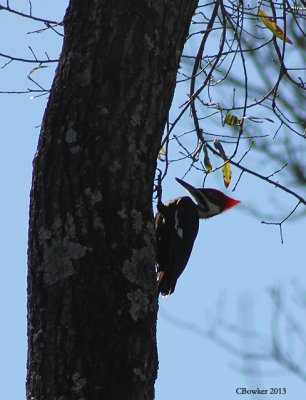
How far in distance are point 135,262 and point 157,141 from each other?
0.48m

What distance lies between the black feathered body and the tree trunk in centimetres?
201

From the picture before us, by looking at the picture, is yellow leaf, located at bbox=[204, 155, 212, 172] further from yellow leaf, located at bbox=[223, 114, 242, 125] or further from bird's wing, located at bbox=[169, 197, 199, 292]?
bird's wing, located at bbox=[169, 197, 199, 292]

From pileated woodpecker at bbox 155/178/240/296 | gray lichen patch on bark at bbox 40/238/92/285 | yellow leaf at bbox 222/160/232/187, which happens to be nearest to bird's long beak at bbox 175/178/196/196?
pileated woodpecker at bbox 155/178/240/296

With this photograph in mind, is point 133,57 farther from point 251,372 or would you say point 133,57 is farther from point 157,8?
point 251,372

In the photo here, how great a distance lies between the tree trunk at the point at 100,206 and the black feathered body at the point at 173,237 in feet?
6.60

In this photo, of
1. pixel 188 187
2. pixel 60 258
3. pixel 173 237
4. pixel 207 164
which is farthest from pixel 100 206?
pixel 188 187

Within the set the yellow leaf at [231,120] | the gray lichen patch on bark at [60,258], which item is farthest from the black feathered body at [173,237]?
the gray lichen patch on bark at [60,258]

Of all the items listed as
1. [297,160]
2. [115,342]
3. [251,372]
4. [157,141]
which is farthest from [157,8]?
[297,160]

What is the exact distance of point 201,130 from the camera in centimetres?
407

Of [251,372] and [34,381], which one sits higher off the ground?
[34,381]

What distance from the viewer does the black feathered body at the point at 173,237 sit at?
15.4 ft

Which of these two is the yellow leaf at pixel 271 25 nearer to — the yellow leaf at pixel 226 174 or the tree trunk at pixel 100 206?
the yellow leaf at pixel 226 174

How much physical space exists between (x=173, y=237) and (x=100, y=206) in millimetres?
2331

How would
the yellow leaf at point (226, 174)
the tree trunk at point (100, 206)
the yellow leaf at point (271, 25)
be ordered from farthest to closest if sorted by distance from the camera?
the yellow leaf at point (226, 174), the yellow leaf at point (271, 25), the tree trunk at point (100, 206)
